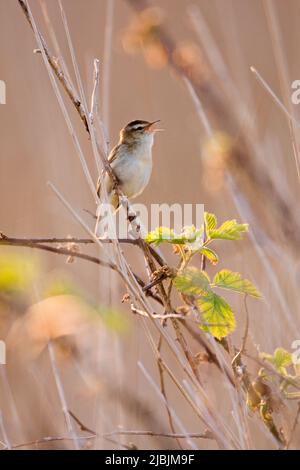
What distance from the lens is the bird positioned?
3.07m

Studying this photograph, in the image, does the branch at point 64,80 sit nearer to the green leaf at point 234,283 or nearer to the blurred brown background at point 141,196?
the blurred brown background at point 141,196

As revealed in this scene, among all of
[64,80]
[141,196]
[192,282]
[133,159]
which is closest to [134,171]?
[133,159]

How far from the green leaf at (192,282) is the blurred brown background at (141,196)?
0.29 m

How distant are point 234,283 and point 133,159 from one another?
6.29 ft

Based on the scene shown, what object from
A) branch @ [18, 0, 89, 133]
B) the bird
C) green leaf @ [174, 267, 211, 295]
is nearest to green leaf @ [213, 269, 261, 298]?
green leaf @ [174, 267, 211, 295]

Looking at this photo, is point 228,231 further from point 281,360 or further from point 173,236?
point 281,360

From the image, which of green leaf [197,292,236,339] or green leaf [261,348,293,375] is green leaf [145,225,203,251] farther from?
green leaf [261,348,293,375]

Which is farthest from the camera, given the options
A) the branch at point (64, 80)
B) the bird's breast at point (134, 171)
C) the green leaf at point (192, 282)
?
the bird's breast at point (134, 171)

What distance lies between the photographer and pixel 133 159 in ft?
10.5

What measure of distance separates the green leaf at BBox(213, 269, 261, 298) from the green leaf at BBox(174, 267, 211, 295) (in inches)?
1.1

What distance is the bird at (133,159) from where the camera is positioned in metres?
3.07

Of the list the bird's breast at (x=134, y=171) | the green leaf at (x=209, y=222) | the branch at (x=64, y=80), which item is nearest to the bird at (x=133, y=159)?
the bird's breast at (x=134, y=171)

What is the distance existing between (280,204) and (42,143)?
1232 mm
